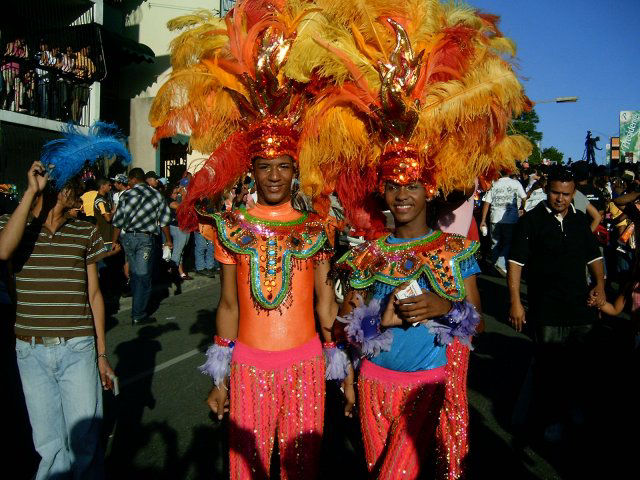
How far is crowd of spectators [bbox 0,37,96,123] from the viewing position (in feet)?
40.7

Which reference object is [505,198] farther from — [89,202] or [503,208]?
[89,202]

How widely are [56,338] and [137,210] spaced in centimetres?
500

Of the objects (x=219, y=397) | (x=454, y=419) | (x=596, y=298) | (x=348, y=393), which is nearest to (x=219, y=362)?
(x=219, y=397)

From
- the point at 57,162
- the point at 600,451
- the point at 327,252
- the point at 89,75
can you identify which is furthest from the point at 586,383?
the point at 89,75

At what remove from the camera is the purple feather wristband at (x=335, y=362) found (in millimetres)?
3041

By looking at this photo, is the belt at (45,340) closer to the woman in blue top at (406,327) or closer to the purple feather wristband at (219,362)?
the purple feather wristband at (219,362)

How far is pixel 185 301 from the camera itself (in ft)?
31.2

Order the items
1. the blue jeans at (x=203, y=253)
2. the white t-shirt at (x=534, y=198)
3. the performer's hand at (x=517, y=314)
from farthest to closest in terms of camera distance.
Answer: the blue jeans at (x=203, y=253)
the white t-shirt at (x=534, y=198)
the performer's hand at (x=517, y=314)

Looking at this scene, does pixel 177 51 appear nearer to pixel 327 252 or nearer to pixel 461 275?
pixel 327 252

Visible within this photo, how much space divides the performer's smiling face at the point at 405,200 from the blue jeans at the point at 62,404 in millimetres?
1876

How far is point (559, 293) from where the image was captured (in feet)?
14.2

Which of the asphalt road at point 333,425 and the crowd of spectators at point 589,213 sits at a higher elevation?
the crowd of spectators at point 589,213

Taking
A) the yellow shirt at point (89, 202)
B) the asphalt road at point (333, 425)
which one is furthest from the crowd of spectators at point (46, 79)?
the asphalt road at point (333, 425)

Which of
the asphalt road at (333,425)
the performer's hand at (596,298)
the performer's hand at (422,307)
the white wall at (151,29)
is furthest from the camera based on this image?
the white wall at (151,29)
